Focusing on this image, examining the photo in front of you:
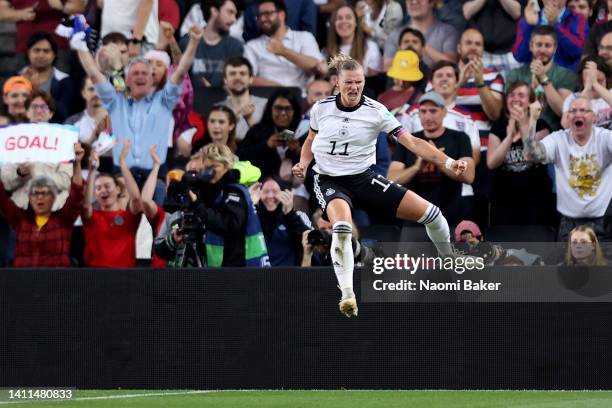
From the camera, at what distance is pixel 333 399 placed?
11203mm

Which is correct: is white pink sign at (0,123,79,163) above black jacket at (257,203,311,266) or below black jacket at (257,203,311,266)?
A: above

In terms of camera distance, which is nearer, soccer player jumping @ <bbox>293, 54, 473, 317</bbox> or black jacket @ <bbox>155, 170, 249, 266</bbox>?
soccer player jumping @ <bbox>293, 54, 473, 317</bbox>

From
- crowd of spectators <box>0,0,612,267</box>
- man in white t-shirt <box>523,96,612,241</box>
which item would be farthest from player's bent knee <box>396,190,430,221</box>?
man in white t-shirt <box>523,96,612,241</box>

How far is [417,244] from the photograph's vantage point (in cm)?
1263

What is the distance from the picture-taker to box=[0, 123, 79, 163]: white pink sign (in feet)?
45.1

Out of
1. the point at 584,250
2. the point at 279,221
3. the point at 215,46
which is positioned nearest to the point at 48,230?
the point at 279,221

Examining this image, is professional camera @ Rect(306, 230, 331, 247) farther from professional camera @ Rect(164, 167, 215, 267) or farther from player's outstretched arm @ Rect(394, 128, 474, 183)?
player's outstretched arm @ Rect(394, 128, 474, 183)

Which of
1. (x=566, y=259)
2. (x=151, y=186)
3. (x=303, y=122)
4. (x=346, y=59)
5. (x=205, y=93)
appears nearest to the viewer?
(x=346, y=59)

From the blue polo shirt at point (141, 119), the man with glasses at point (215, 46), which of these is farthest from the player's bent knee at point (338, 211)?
the man with glasses at point (215, 46)

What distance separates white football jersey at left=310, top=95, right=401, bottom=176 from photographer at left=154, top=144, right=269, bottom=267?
1466 millimetres

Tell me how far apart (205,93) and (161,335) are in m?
4.42

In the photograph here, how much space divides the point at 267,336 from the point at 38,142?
3.55 meters

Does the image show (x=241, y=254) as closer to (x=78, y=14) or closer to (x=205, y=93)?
(x=205, y=93)

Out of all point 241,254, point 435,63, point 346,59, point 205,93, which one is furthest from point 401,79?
point 346,59
